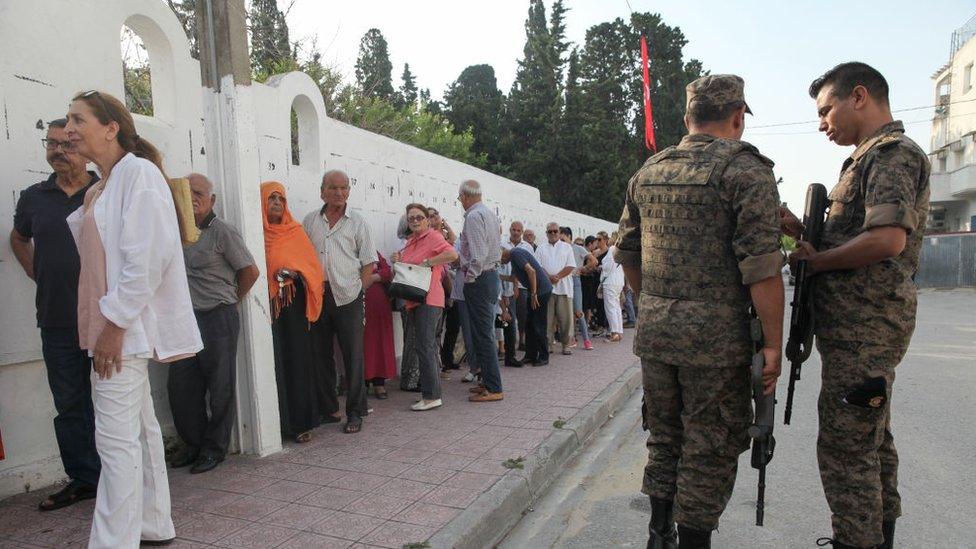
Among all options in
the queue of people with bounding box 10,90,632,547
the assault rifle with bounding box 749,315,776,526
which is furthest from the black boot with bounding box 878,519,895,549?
the queue of people with bounding box 10,90,632,547

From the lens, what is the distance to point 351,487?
3639 mm

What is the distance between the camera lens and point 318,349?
4.96 meters

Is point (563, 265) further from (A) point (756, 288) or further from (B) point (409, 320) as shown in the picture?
(A) point (756, 288)

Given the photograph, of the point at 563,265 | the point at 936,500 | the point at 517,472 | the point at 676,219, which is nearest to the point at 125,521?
the point at 517,472

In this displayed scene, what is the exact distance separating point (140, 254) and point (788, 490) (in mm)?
3714

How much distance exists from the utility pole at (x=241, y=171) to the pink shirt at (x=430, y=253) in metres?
1.59

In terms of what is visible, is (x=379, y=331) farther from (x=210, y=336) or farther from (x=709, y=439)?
(x=709, y=439)

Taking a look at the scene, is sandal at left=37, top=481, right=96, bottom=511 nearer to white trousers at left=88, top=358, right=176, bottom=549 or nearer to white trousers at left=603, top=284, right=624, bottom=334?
white trousers at left=88, top=358, right=176, bottom=549

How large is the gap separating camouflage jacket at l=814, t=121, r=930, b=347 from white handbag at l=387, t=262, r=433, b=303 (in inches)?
135

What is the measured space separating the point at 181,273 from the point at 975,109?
43.0 meters

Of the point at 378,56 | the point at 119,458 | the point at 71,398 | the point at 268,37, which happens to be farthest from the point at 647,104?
the point at 378,56

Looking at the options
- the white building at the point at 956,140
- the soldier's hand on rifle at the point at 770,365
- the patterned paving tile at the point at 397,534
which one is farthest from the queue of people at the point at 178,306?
the white building at the point at 956,140

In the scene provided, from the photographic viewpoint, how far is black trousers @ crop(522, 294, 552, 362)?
8.07 meters

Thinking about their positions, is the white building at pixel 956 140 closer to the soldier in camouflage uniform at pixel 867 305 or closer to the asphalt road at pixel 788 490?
the asphalt road at pixel 788 490
